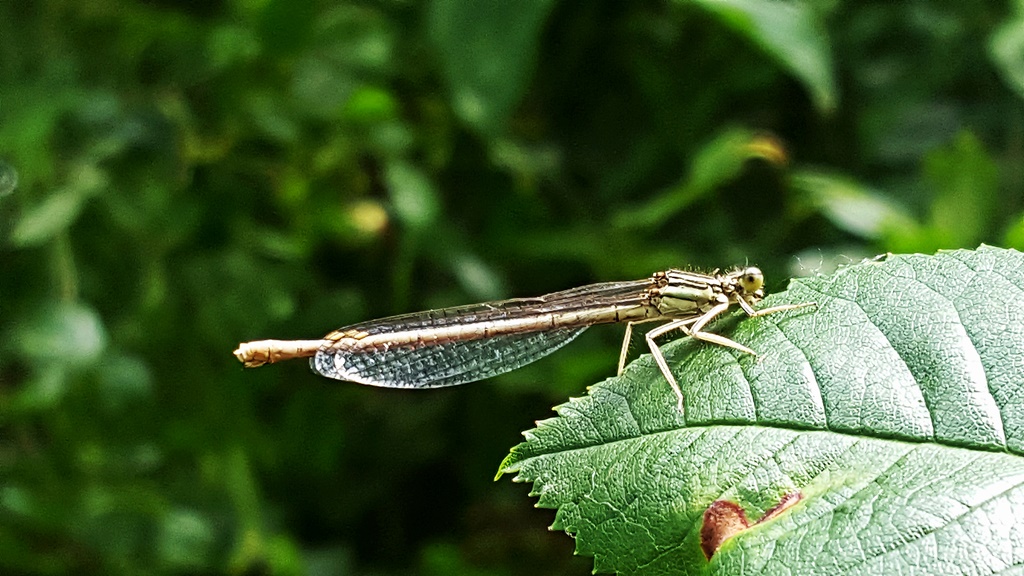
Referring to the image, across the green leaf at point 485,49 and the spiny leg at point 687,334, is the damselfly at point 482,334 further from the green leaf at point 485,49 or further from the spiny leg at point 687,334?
the green leaf at point 485,49

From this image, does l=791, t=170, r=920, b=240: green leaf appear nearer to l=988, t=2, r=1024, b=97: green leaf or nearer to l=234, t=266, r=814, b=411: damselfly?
l=988, t=2, r=1024, b=97: green leaf

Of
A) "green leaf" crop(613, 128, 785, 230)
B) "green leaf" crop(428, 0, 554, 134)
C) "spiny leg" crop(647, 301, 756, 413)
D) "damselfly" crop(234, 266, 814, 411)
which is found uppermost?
"green leaf" crop(428, 0, 554, 134)

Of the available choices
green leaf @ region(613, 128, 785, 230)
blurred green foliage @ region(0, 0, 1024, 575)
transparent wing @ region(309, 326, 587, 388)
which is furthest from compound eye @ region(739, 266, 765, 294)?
green leaf @ region(613, 128, 785, 230)

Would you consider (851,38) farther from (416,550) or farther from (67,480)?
(67,480)

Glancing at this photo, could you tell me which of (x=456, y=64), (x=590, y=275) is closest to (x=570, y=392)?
(x=590, y=275)

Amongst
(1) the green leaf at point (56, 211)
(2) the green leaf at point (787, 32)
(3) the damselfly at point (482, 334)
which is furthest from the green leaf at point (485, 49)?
(1) the green leaf at point (56, 211)

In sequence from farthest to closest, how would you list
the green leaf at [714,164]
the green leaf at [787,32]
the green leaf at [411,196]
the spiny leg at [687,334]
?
the green leaf at [411,196] < the green leaf at [714,164] < the green leaf at [787,32] < the spiny leg at [687,334]
